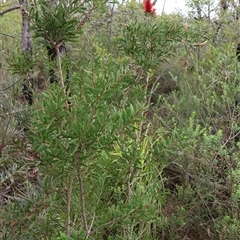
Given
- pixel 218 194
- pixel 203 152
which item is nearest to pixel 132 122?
pixel 203 152

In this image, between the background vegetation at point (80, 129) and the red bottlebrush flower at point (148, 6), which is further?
the red bottlebrush flower at point (148, 6)

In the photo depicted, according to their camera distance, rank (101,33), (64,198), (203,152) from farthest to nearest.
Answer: (101,33) < (203,152) < (64,198)

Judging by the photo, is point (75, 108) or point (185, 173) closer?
point (75, 108)

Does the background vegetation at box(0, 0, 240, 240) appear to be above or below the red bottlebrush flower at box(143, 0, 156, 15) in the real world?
below

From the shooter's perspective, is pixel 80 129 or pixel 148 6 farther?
pixel 148 6

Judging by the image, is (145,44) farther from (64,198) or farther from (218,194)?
(218,194)

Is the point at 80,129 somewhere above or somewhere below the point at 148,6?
below

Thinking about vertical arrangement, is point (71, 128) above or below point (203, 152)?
above

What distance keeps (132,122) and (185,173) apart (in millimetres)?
1886

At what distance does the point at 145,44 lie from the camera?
4.65ft

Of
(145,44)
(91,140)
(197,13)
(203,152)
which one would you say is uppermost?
(197,13)

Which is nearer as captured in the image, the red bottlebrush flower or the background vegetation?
the background vegetation

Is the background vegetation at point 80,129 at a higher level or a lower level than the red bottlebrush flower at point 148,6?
lower

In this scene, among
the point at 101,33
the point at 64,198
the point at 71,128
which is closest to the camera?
the point at 71,128
